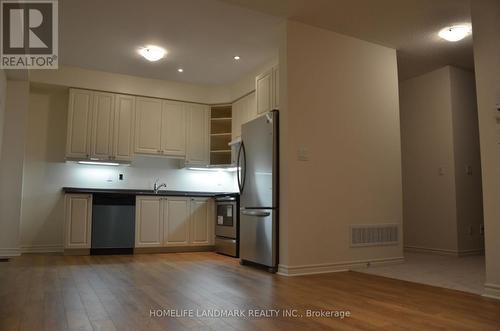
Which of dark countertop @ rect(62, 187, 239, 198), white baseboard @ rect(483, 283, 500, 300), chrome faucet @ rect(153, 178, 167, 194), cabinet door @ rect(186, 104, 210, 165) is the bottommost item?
white baseboard @ rect(483, 283, 500, 300)

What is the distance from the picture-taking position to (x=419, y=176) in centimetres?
568

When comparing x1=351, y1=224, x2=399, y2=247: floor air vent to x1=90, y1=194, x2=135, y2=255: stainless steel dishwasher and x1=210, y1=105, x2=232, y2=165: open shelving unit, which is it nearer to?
x1=210, y1=105, x2=232, y2=165: open shelving unit

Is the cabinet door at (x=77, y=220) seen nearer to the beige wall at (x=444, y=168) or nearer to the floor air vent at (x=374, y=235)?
the floor air vent at (x=374, y=235)

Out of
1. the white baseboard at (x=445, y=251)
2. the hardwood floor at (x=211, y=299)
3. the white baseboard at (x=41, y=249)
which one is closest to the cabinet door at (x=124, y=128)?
the white baseboard at (x=41, y=249)

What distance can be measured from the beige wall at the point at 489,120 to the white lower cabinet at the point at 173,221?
A: 12.9ft

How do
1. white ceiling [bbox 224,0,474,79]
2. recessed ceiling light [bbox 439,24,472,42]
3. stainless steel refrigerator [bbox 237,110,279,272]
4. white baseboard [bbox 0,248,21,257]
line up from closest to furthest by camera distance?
white ceiling [bbox 224,0,474,79]
stainless steel refrigerator [bbox 237,110,279,272]
recessed ceiling light [bbox 439,24,472,42]
white baseboard [bbox 0,248,21,257]

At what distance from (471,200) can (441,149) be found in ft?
2.73

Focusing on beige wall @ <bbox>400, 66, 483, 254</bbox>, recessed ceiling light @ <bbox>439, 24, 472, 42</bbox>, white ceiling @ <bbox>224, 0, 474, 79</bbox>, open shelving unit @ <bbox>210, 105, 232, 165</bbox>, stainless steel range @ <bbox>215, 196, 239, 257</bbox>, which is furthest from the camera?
open shelving unit @ <bbox>210, 105, 232, 165</bbox>

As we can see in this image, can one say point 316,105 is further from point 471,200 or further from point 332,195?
point 471,200

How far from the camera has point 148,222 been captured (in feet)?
18.0

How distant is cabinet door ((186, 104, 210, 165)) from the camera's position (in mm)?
6270

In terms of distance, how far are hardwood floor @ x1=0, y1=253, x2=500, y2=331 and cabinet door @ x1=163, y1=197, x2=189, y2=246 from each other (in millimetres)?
1511

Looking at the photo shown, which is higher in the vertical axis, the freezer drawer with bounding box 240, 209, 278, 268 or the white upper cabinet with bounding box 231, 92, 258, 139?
the white upper cabinet with bounding box 231, 92, 258, 139

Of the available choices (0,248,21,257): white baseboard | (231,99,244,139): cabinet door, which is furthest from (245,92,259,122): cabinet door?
(0,248,21,257): white baseboard
